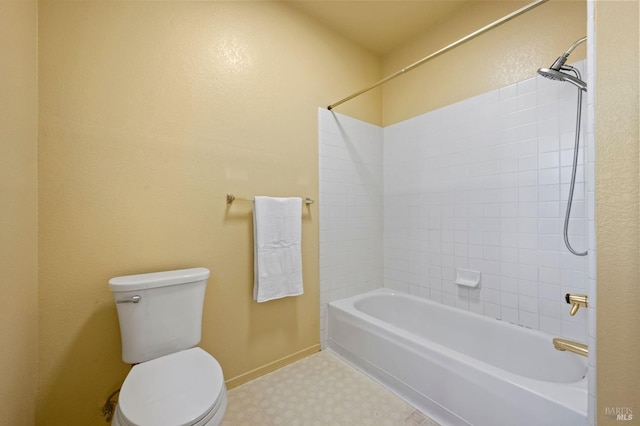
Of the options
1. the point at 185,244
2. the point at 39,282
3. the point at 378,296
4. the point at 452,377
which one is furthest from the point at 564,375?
the point at 39,282

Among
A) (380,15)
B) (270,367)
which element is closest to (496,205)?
(380,15)

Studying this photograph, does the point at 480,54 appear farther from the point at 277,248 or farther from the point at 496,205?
the point at 277,248

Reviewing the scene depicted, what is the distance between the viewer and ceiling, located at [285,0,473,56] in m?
1.91

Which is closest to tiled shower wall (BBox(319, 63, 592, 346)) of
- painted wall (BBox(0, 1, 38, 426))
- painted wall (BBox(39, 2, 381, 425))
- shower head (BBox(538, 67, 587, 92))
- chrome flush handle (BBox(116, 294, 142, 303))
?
shower head (BBox(538, 67, 587, 92))

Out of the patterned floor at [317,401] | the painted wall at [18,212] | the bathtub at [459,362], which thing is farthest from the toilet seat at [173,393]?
the bathtub at [459,362]

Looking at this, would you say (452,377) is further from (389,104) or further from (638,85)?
(389,104)

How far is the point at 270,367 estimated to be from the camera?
180 centimetres

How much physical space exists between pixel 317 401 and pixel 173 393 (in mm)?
883

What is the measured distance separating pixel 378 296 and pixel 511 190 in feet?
4.20

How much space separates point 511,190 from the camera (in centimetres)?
169

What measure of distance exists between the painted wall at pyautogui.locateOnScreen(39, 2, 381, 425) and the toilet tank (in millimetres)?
195

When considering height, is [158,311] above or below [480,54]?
below

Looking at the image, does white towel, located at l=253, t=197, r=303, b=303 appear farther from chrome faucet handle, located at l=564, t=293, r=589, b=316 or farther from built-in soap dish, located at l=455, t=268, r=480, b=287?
chrome faucet handle, located at l=564, t=293, r=589, b=316

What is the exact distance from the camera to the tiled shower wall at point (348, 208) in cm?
208
